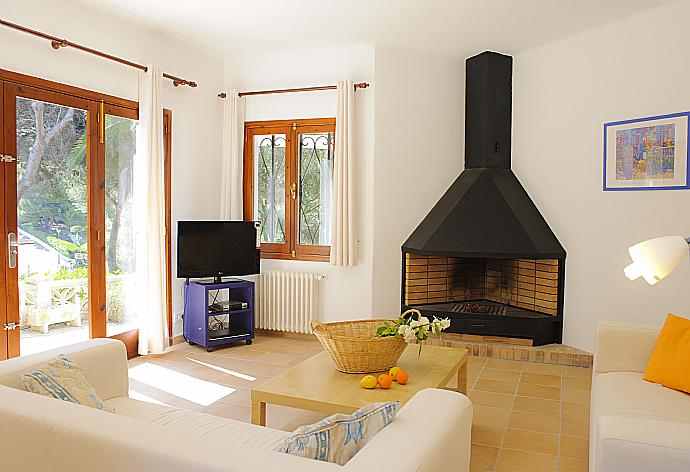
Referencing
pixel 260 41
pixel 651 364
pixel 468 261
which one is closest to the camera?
pixel 651 364

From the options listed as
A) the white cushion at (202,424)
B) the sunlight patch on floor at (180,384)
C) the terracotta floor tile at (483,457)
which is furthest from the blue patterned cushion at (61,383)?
the terracotta floor tile at (483,457)

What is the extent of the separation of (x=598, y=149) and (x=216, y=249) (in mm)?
3413

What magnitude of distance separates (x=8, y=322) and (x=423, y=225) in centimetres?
346

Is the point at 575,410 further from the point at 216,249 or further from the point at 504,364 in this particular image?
the point at 216,249

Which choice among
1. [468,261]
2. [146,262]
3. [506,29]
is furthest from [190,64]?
[468,261]

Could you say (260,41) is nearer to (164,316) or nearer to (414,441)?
(164,316)

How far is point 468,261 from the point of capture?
596 centimetres

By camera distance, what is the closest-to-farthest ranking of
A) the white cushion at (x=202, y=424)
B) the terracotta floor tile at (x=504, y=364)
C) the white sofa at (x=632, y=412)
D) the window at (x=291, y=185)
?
the white sofa at (x=632, y=412) → the white cushion at (x=202, y=424) → the terracotta floor tile at (x=504, y=364) → the window at (x=291, y=185)

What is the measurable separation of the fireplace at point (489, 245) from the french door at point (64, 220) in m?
2.55

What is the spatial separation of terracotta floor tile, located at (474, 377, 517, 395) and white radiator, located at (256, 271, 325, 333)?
1882 mm

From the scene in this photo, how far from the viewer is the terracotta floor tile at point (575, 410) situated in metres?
3.84

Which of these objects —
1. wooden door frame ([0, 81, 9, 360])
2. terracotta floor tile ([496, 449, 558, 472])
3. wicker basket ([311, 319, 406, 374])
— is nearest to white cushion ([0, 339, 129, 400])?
wicker basket ([311, 319, 406, 374])

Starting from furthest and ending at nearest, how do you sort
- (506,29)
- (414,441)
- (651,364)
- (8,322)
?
(506,29) < (8,322) < (651,364) < (414,441)

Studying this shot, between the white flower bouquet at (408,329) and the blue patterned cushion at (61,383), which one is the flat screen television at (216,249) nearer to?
the white flower bouquet at (408,329)
